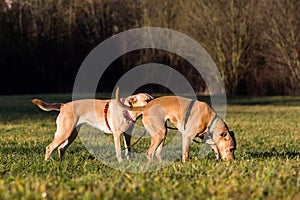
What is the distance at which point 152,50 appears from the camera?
41406mm

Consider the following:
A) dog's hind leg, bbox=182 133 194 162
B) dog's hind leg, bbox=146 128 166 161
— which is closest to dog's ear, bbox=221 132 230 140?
dog's hind leg, bbox=182 133 194 162

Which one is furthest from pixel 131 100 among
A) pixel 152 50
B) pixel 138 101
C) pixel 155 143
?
pixel 152 50

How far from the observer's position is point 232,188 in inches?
196

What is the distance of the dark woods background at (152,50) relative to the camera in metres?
38.8

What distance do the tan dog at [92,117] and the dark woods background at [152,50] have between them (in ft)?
98.6

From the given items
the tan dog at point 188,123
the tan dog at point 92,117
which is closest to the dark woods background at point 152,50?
the tan dog at point 92,117

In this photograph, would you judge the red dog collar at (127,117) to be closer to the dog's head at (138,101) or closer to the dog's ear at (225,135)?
the dog's head at (138,101)

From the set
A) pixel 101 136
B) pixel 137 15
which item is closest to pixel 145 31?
pixel 137 15

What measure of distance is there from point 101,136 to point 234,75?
27.6 m

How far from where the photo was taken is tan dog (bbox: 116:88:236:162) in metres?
8.52

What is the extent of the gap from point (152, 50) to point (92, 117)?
106ft

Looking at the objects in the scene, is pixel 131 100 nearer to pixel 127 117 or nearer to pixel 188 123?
pixel 127 117

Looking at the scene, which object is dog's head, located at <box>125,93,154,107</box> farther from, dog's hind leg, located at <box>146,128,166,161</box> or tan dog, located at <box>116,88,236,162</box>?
dog's hind leg, located at <box>146,128,166,161</box>

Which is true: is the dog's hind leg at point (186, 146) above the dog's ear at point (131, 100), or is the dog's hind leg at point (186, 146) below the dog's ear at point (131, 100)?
below
